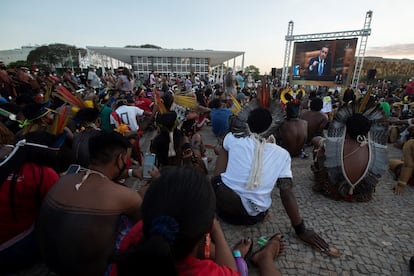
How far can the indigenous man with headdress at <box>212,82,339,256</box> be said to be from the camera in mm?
2057

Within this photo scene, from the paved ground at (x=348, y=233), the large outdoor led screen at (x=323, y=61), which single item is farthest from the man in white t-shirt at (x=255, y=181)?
the large outdoor led screen at (x=323, y=61)

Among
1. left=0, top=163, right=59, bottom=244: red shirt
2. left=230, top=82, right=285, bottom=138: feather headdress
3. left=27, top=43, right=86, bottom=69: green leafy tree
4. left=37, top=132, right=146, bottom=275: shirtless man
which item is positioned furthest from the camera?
left=27, top=43, right=86, bottom=69: green leafy tree

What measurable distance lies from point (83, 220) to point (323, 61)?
22558 mm

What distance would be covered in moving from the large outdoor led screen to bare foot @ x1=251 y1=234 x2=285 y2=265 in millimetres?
20321

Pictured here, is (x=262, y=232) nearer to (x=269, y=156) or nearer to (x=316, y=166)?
(x=269, y=156)

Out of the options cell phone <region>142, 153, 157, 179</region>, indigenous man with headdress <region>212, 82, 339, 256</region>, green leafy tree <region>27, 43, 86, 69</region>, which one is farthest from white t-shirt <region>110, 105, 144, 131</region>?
green leafy tree <region>27, 43, 86, 69</region>

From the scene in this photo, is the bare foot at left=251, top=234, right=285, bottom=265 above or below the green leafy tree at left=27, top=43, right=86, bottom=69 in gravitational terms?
below

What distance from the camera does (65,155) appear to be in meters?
2.99

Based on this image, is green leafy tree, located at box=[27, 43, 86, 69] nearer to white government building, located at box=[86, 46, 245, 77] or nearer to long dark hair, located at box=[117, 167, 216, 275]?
white government building, located at box=[86, 46, 245, 77]

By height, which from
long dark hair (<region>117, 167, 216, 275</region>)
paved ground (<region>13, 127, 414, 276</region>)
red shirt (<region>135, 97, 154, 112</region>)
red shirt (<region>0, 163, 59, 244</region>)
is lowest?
paved ground (<region>13, 127, 414, 276</region>)

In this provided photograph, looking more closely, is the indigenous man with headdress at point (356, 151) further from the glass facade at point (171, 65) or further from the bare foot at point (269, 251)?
the glass facade at point (171, 65)

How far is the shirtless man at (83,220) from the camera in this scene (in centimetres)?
131

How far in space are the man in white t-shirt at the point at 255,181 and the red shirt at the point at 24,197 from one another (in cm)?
154

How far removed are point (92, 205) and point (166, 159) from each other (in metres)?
1.74
